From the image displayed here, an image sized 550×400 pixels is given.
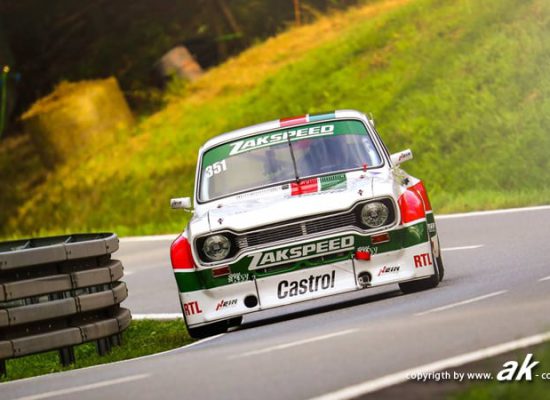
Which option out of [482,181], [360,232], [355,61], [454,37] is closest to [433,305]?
[360,232]

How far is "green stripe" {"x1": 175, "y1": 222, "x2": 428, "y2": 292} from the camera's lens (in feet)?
38.3

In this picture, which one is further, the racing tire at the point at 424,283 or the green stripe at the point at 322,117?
the green stripe at the point at 322,117

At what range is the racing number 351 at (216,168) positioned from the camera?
13.3 m

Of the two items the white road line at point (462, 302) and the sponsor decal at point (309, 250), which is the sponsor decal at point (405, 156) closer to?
the sponsor decal at point (309, 250)

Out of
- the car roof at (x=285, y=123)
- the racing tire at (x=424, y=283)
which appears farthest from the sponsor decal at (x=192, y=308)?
the car roof at (x=285, y=123)

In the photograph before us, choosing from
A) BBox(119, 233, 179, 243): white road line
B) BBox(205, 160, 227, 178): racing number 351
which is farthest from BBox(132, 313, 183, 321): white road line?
BBox(119, 233, 179, 243): white road line

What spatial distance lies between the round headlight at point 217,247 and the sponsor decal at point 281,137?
1.58 meters

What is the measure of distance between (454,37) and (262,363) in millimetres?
22644

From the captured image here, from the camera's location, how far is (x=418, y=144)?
2672cm

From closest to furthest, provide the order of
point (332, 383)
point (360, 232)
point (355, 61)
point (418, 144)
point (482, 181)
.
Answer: point (332, 383) → point (360, 232) → point (482, 181) → point (418, 144) → point (355, 61)

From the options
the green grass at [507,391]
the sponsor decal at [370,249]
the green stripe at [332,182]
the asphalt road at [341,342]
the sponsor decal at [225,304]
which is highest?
the green stripe at [332,182]

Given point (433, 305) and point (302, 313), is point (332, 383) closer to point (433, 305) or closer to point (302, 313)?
point (433, 305)

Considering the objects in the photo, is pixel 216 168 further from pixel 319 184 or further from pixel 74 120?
pixel 74 120

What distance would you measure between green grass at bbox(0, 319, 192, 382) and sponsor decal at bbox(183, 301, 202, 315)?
0.48 meters
